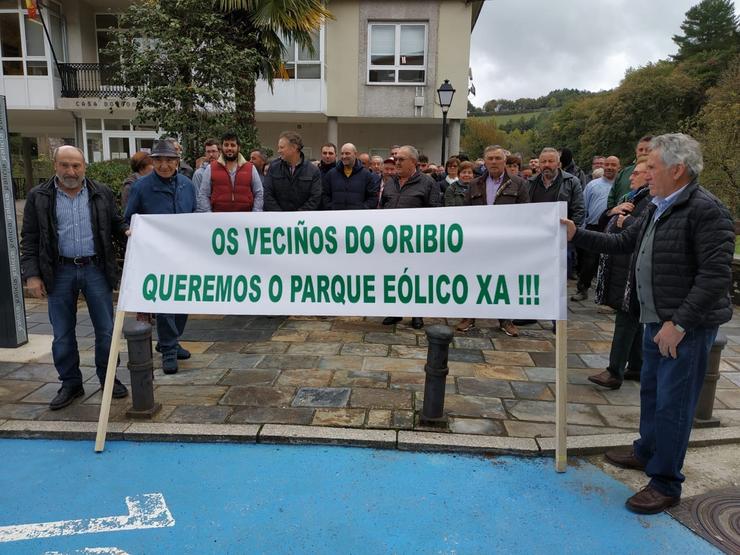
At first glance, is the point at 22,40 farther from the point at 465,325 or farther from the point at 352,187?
the point at 465,325

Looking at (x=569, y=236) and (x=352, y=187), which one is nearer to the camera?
(x=569, y=236)

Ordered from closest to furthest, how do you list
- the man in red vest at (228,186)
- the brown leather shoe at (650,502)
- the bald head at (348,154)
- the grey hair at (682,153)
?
the grey hair at (682,153) < the brown leather shoe at (650,502) < the man in red vest at (228,186) < the bald head at (348,154)

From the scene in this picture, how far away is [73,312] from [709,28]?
235 ft

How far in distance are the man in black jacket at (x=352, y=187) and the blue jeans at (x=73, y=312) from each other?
3.23 meters

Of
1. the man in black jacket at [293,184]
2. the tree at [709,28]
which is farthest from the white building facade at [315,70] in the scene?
the tree at [709,28]

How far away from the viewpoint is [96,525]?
9.04 ft

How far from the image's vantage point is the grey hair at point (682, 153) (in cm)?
268

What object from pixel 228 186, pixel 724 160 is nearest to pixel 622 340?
pixel 228 186

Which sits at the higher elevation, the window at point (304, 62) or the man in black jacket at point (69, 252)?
the window at point (304, 62)

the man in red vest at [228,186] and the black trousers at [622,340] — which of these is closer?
the black trousers at [622,340]

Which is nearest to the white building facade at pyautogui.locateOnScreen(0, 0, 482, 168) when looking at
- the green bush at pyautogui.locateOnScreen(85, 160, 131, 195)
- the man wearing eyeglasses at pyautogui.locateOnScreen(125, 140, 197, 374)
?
the green bush at pyautogui.locateOnScreen(85, 160, 131, 195)

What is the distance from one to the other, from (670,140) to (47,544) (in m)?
3.83

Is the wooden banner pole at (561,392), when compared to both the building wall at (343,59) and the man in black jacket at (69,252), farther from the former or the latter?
the building wall at (343,59)

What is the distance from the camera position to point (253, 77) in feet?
35.1
